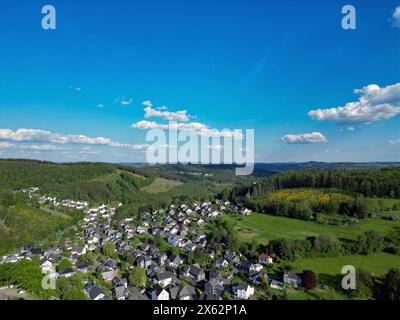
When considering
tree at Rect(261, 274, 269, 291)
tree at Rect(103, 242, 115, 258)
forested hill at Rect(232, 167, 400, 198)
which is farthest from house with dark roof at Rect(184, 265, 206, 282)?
forested hill at Rect(232, 167, 400, 198)

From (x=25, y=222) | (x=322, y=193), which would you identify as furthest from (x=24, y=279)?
(x=322, y=193)

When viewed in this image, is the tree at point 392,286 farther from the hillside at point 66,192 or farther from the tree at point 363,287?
the hillside at point 66,192

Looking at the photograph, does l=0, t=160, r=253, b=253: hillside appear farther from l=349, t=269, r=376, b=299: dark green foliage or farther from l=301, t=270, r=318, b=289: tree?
l=349, t=269, r=376, b=299: dark green foliage

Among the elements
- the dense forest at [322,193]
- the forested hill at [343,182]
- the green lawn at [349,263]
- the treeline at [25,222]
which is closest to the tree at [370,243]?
the green lawn at [349,263]

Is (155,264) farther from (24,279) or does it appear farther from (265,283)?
(24,279)
